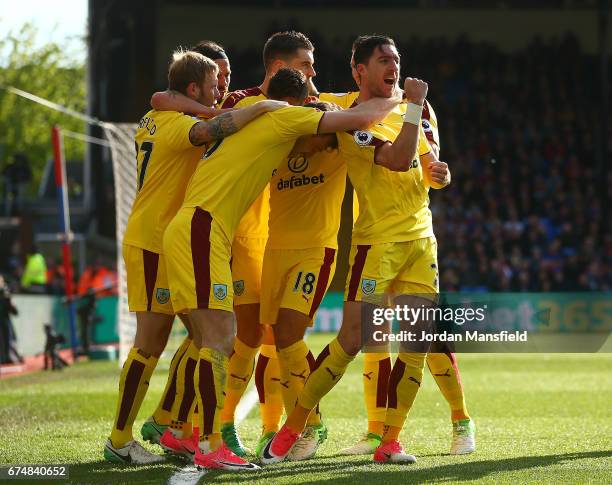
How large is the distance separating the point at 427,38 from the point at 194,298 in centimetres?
2812

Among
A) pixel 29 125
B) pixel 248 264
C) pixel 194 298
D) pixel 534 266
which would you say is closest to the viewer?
pixel 194 298

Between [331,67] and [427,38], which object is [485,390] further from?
[427,38]

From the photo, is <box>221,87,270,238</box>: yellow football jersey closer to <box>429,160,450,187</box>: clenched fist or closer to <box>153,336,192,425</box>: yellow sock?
<box>153,336,192,425</box>: yellow sock

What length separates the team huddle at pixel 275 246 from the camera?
6.43 m

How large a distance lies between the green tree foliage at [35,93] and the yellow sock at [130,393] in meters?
44.2

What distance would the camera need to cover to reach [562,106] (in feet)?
104

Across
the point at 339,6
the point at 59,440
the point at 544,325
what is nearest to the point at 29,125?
→ the point at 339,6

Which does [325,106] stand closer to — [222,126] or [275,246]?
[222,126]

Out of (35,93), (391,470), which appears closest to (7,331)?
(391,470)

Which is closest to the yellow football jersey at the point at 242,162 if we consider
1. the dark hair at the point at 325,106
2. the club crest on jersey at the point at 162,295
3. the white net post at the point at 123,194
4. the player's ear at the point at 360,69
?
the dark hair at the point at 325,106

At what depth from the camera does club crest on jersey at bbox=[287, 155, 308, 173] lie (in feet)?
23.6

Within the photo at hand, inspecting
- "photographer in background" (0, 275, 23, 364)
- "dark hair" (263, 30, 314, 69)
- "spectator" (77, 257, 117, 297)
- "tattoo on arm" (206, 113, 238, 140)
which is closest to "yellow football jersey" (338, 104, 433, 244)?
"tattoo on arm" (206, 113, 238, 140)

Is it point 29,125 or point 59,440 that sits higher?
point 29,125

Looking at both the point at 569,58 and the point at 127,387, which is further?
the point at 569,58
